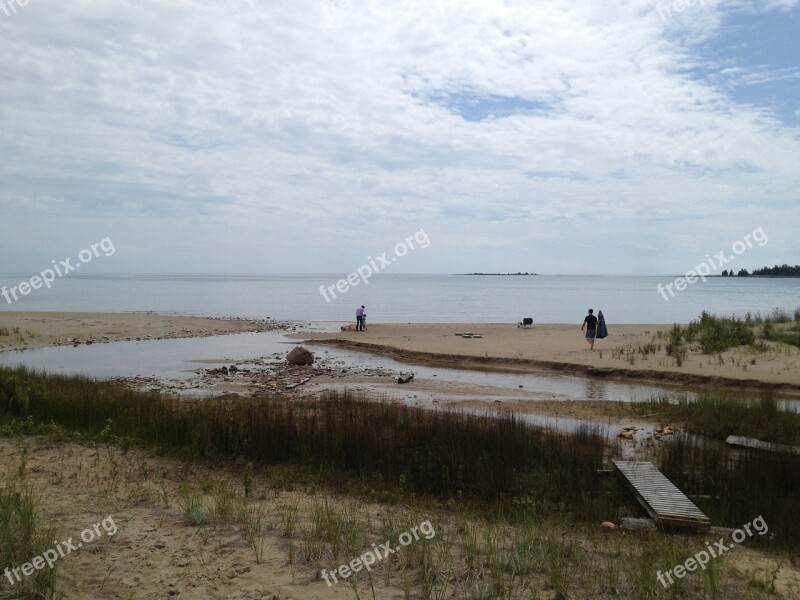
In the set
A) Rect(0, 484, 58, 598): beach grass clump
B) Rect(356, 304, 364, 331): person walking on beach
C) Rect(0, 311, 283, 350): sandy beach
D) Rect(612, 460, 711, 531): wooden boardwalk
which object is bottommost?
Rect(0, 311, 283, 350): sandy beach

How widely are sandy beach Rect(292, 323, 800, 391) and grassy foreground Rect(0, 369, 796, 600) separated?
37.3ft

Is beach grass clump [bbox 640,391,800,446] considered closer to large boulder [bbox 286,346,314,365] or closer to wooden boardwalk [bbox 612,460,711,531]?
wooden boardwalk [bbox 612,460,711,531]

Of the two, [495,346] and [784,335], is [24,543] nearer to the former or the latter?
[495,346]

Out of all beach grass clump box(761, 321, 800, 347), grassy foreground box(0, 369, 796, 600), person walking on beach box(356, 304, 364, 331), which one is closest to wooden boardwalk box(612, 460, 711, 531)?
grassy foreground box(0, 369, 796, 600)

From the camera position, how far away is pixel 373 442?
909 centimetres

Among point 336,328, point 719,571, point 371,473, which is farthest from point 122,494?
point 336,328

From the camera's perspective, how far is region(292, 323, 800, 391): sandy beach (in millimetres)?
18766

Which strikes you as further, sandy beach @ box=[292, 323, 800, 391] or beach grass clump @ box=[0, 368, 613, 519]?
sandy beach @ box=[292, 323, 800, 391]

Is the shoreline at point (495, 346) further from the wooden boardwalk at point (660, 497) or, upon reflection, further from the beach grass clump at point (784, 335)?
the wooden boardwalk at point (660, 497)

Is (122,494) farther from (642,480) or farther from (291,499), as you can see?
(642,480)

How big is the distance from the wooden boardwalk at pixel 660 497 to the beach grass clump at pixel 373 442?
46 centimetres

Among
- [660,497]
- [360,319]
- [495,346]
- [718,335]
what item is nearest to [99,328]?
[360,319]

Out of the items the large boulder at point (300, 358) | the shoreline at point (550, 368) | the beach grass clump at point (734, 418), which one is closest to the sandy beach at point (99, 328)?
the shoreline at point (550, 368)

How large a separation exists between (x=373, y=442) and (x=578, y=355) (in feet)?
55.3
